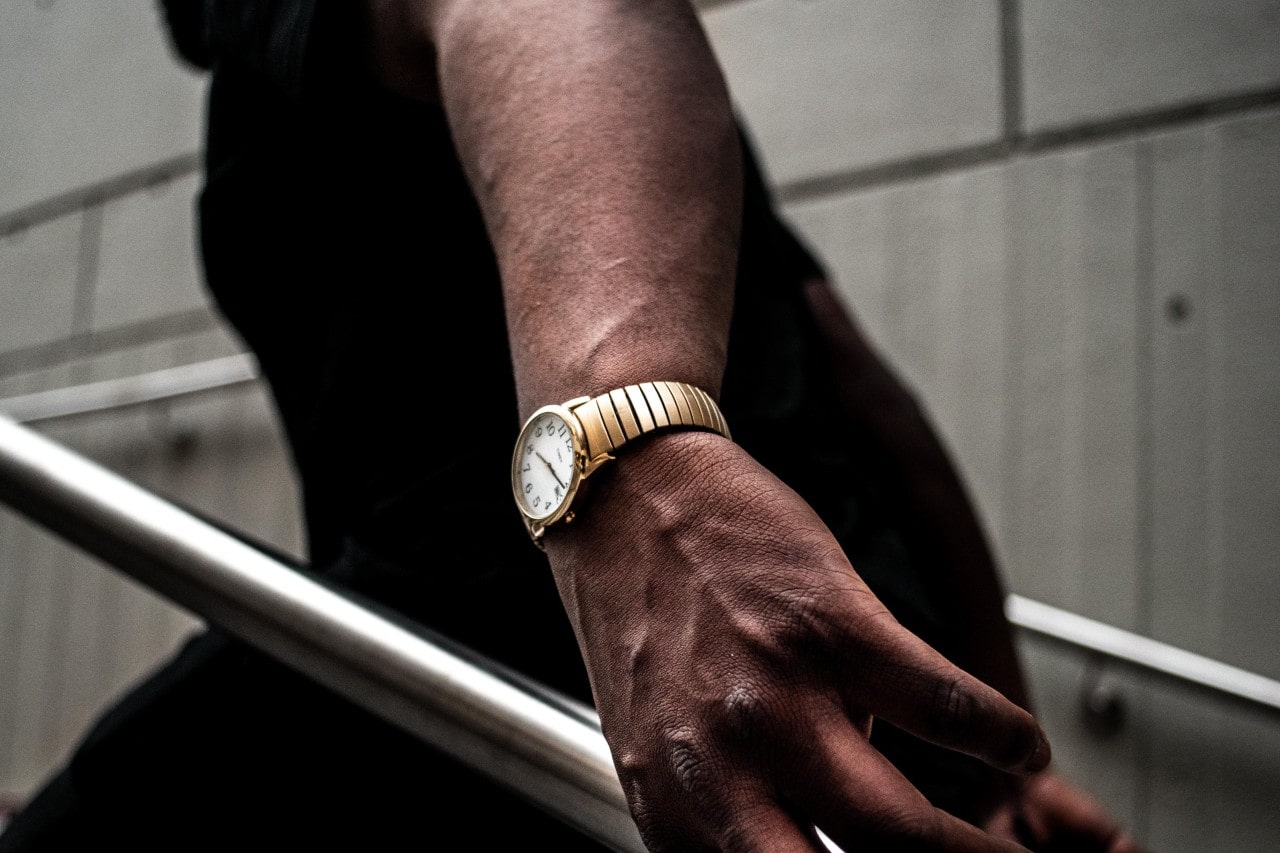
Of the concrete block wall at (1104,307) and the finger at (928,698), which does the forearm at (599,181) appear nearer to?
the finger at (928,698)

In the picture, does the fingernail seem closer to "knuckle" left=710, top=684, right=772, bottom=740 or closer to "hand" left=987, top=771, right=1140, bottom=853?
"knuckle" left=710, top=684, right=772, bottom=740

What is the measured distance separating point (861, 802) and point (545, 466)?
20 centimetres

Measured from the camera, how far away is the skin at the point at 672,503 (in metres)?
0.40

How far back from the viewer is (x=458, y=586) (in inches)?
27.5

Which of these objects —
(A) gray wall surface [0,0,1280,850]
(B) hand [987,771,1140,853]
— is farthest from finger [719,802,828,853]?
(A) gray wall surface [0,0,1280,850]

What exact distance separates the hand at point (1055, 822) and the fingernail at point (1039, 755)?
576mm

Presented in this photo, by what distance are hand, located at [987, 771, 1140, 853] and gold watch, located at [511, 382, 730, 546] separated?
64 centimetres

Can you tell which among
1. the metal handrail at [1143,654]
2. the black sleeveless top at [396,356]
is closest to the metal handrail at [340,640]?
the black sleeveless top at [396,356]

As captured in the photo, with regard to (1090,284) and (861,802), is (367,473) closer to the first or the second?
(861,802)

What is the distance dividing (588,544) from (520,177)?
19 centimetres

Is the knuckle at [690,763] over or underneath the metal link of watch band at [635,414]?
underneath

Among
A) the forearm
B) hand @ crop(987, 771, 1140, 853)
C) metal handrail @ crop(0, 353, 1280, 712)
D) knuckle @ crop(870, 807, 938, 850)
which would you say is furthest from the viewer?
metal handrail @ crop(0, 353, 1280, 712)

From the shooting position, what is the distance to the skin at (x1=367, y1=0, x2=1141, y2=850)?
1.31 feet

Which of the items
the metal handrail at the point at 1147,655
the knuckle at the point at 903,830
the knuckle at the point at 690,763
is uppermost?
the knuckle at the point at 690,763
